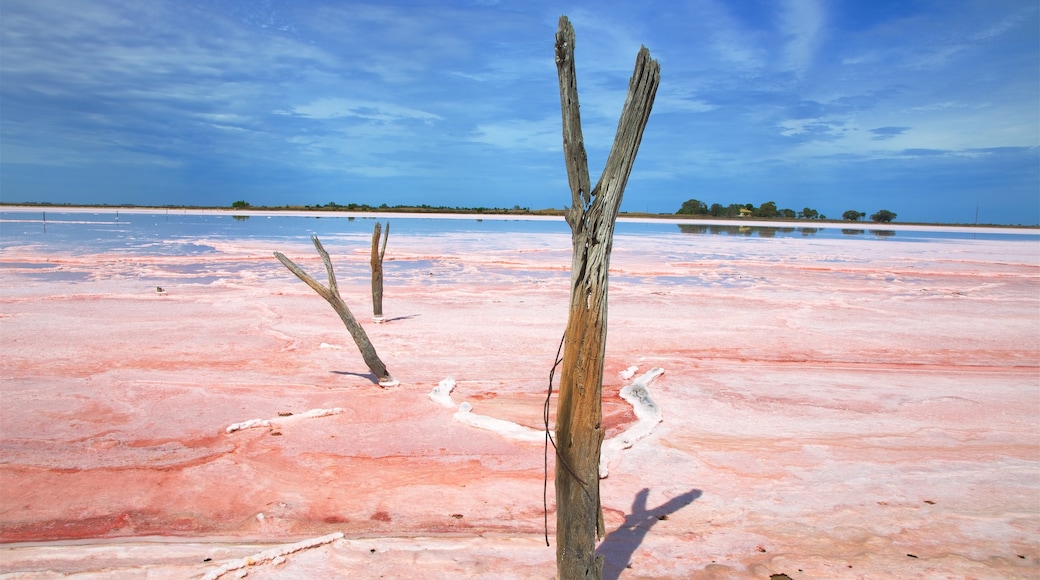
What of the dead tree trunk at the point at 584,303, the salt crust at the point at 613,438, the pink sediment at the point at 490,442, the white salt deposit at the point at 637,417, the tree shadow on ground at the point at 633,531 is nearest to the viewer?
the dead tree trunk at the point at 584,303

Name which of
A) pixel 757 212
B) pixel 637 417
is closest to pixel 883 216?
pixel 757 212

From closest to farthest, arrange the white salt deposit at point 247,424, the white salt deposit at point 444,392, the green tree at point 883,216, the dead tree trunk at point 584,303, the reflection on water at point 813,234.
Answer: the dead tree trunk at point 584,303, the white salt deposit at point 247,424, the white salt deposit at point 444,392, the reflection on water at point 813,234, the green tree at point 883,216

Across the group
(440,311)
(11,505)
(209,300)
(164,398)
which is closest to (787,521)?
(11,505)

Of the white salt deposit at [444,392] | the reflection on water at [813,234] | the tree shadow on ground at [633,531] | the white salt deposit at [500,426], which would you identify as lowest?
the tree shadow on ground at [633,531]

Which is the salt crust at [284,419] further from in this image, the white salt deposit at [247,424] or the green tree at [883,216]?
the green tree at [883,216]

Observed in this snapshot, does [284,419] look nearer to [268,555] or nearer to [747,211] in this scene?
[268,555]

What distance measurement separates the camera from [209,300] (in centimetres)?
1354

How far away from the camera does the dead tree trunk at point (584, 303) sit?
2.88 metres

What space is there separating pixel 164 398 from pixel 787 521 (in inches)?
236

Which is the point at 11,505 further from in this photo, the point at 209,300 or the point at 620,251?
the point at 620,251

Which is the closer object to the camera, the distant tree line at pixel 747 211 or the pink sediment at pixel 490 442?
the pink sediment at pixel 490 442

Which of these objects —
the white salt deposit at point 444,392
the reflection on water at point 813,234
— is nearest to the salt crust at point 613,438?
the white salt deposit at point 444,392

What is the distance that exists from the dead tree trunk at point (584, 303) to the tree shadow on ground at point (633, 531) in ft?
2.19

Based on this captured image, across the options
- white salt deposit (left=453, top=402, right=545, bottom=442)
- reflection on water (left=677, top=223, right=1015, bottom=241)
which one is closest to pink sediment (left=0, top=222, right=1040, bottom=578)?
white salt deposit (left=453, top=402, right=545, bottom=442)
